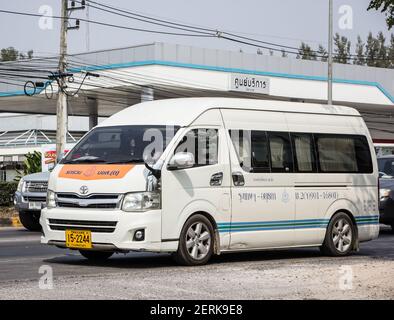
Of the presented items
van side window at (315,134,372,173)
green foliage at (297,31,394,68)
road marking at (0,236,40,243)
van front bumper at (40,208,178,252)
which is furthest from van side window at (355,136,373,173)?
green foliage at (297,31,394,68)

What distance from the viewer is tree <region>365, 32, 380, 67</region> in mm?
132500

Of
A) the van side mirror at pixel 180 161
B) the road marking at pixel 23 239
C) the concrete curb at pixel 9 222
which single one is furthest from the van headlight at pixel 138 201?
the concrete curb at pixel 9 222

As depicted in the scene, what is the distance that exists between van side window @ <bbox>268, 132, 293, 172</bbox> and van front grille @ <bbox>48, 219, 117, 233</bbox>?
309 centimetres

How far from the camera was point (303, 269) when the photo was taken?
1228 cm

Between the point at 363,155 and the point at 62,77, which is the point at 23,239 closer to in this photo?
the point at 363,155

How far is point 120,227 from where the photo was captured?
39.5 ft

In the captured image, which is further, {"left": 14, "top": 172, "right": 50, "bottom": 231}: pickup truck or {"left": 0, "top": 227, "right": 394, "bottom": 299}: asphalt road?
{"left": 14, "top": 172, "right": 50, "bottom": 231}: pickup truck

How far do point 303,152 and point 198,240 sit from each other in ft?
9.15

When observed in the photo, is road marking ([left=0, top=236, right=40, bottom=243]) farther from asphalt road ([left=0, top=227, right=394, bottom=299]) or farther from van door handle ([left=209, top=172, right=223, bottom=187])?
van door handle ([left=209, top=172, right=223, bottom=187])

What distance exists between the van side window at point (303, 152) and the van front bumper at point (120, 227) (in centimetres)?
299

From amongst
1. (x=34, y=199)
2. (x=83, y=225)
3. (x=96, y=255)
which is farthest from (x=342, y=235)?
(x=34, y=199)
